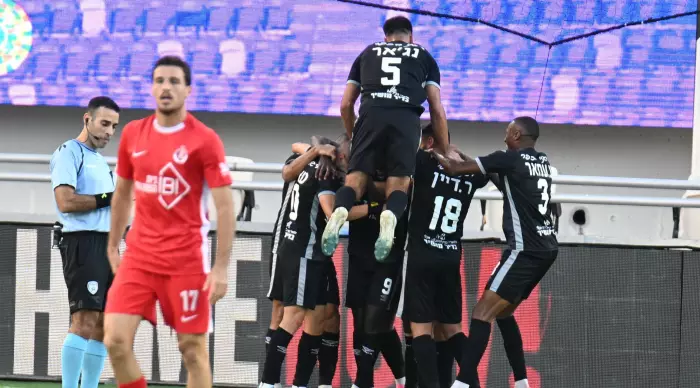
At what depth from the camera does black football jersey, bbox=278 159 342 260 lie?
896cm

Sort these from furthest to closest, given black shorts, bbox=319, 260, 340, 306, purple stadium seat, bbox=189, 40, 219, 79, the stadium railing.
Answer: purple stadium seat, bbox=189, 40, 219, 79 < the stadium railing < black shorts, bbox=319, 260, 340, 306

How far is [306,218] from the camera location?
9.03m

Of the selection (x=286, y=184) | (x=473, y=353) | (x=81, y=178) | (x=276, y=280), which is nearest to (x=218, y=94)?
(x=286, y=184)

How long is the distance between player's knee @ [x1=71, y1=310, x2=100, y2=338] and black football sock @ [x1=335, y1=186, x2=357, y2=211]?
206 cm

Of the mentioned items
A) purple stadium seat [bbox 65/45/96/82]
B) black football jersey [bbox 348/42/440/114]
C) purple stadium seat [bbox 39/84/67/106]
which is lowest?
black football jersey [bbox 348/42/440/114]

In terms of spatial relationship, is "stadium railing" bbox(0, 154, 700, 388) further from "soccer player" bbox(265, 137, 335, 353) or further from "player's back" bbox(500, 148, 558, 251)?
"player's back" bbox(500, 148, 558, 251)

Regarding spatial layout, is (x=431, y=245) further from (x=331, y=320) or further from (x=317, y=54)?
(x=317, y=54)

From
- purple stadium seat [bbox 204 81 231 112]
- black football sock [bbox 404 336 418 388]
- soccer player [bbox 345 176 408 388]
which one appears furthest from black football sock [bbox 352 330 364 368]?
purple stadium seat [bbox 204 81 231 112]

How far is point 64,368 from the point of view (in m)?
8.46

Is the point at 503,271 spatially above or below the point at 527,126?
below

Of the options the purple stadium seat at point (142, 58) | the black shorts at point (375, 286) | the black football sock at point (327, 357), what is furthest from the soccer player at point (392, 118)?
the purple stadium seat at point (142, 58)

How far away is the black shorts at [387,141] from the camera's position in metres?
8.71

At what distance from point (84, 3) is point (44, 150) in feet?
8.04

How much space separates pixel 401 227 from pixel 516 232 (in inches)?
36.4
